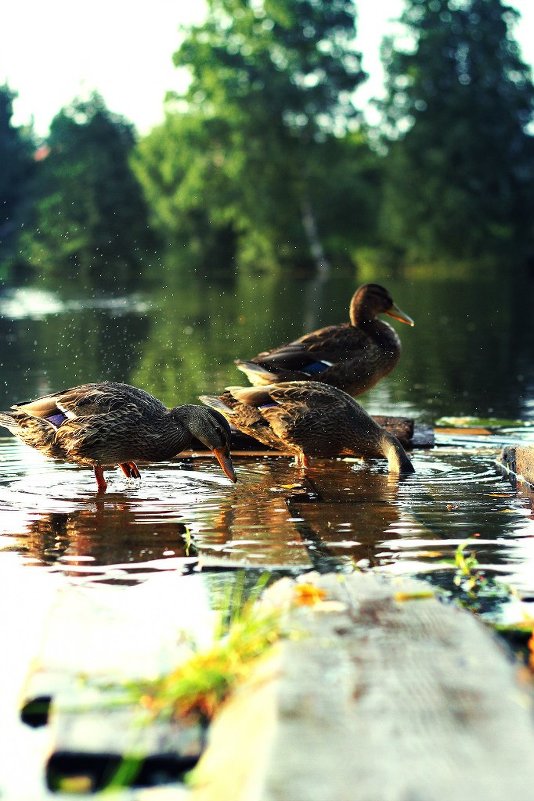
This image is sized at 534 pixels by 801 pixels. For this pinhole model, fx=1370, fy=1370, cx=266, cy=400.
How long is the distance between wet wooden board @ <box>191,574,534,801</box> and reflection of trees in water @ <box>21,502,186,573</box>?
2.07 meters

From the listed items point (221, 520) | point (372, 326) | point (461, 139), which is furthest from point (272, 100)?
point (221, 520)

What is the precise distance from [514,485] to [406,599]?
3.83 metres

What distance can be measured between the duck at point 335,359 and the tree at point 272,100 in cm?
5937

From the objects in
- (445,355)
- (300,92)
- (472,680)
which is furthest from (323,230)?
(472,680)

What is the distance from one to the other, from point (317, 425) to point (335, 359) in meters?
1.80

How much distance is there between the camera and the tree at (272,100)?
70.2 m

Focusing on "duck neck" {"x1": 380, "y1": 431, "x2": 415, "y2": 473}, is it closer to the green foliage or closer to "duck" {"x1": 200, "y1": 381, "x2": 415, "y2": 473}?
"duck" {"x1": 200, "y1": 381, "x2": 415, "y2": 473}

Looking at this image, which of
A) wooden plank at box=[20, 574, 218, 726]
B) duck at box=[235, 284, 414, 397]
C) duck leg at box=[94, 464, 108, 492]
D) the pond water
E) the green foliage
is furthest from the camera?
the green foliage

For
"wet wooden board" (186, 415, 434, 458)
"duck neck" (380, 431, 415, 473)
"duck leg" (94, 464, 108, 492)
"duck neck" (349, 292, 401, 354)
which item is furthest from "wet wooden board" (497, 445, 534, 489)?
"duck leg" (94, 464, 108, 492)

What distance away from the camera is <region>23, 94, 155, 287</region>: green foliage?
271ft

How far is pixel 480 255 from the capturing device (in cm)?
6556

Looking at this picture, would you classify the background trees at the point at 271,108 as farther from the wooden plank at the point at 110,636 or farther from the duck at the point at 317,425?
the wooden plank at the point at 110,636

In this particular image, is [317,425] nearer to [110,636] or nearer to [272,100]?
[110,636]

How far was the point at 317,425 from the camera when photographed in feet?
28.8
